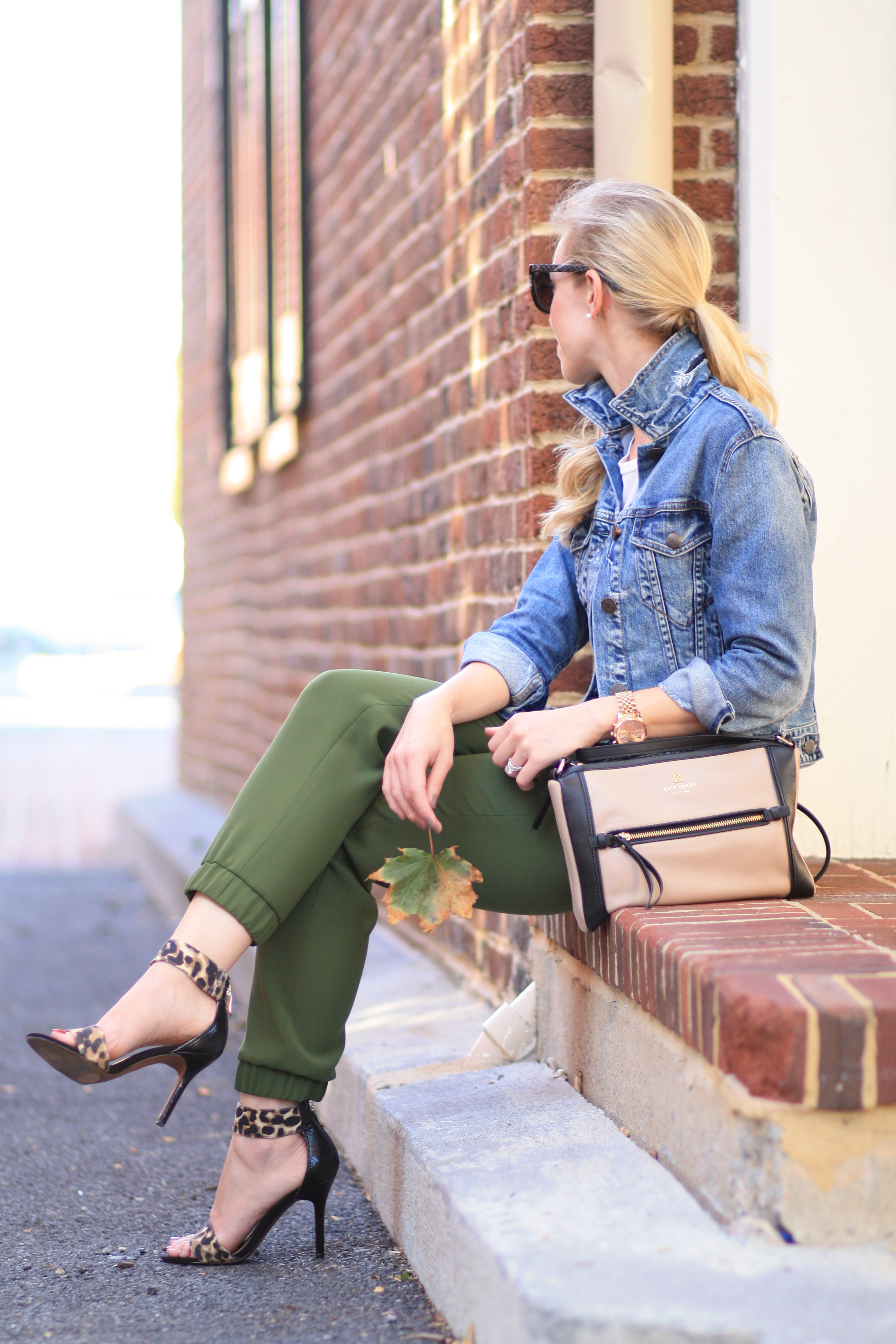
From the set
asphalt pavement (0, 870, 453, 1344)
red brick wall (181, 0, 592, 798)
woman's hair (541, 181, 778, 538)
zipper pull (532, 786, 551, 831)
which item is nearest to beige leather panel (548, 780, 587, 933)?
zipper pull (532, 786, 551, 831)

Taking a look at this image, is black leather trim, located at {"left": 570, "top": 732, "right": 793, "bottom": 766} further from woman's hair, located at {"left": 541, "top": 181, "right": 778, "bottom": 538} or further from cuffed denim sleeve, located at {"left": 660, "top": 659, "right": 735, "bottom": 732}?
woman's hair, located at {"left": 541, "top": 181, "right": 778, "bottom": 538}

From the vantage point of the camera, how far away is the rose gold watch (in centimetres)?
204

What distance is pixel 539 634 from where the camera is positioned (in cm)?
243

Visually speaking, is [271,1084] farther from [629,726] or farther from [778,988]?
[778,988]

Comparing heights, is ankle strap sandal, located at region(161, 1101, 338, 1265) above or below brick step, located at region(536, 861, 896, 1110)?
below

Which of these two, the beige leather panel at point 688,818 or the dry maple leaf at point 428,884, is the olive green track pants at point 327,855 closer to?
the dry maple leaf at point 428,884

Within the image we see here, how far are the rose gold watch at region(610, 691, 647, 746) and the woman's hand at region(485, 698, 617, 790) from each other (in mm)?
11

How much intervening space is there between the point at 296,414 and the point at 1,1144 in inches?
136

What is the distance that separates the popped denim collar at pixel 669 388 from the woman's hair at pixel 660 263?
0.9 inches

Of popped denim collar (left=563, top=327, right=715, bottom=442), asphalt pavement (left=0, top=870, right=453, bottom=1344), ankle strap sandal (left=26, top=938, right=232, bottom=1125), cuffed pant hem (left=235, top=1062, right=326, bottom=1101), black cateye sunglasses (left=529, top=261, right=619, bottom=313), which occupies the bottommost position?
asphalt pavement (left=0, top=870, right=453, bottom=1344)

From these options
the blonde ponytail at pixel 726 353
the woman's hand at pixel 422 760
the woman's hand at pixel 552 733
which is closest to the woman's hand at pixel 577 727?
the woman's hand at pixel 552 733

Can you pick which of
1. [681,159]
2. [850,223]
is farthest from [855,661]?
[681,159]

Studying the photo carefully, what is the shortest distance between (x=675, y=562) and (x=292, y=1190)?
3.63 feet

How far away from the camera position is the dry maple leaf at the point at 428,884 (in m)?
2.12
